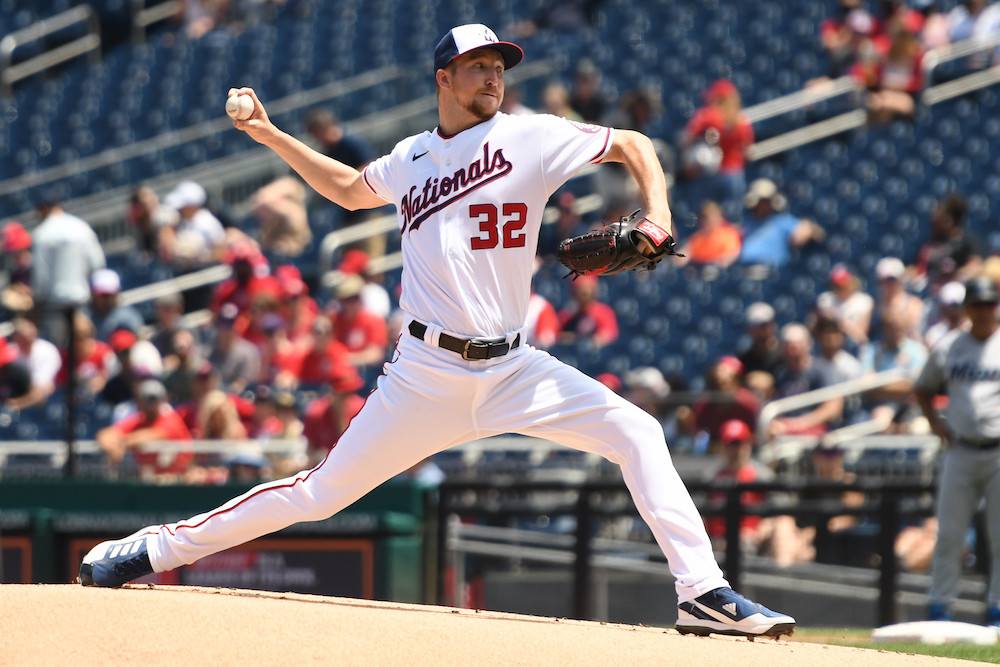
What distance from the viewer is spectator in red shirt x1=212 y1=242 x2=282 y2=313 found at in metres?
11.1

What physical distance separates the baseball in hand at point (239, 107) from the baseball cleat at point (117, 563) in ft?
4.55

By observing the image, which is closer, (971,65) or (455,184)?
(455,184)

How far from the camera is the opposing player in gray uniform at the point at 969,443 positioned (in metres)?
7.25

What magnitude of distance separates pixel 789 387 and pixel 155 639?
247 inches

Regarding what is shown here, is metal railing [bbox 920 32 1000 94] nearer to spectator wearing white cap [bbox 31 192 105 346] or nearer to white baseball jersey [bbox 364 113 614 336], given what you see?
spectator wearing white cap [bbox 31 192 105 346]

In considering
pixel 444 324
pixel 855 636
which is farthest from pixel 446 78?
pixel 855 636

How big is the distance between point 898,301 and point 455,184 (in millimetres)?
5919

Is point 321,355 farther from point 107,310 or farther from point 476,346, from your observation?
point 476,346

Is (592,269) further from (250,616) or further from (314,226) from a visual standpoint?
(314,226)

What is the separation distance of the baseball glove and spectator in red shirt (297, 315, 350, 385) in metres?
5.86

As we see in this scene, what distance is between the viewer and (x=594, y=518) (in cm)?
858

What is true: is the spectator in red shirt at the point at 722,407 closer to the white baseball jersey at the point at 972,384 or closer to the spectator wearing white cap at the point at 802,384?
the spectator wearing white cap at the point at 802,384

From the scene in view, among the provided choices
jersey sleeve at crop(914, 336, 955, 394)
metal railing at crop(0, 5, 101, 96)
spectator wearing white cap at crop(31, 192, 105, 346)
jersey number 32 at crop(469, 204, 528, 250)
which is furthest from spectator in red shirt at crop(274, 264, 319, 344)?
metal railing at crop(0, 5, 101, 96)

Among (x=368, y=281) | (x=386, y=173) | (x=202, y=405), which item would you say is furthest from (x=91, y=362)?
(x=386, y=173)
